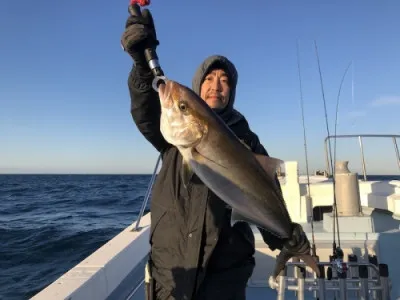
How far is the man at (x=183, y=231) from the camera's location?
2215 mm

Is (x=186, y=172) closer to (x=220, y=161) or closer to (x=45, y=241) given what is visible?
(x=220, y=161)

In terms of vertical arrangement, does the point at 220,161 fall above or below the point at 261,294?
above

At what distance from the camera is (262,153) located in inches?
106

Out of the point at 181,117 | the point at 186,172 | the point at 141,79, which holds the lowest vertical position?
the point at 186,172

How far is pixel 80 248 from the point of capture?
1045 centimetres

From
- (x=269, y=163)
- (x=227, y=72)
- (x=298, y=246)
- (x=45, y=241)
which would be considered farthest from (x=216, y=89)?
(x=45, y=241)

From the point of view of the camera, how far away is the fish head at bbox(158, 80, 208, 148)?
212cm

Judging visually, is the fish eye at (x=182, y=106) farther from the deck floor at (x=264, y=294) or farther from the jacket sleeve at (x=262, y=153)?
the deck floor at (x=264, y=294)

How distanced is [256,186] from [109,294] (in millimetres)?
2829

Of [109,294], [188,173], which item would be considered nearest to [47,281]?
[109,294]

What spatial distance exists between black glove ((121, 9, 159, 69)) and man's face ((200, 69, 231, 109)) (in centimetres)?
64

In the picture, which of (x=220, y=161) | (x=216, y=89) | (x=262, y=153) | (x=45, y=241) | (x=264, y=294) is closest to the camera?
(x=220, y=161)

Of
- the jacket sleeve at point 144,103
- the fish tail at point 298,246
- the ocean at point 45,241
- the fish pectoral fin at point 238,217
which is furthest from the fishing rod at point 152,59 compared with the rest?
the ocean at point 45,241

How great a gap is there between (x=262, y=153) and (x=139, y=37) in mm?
1247
